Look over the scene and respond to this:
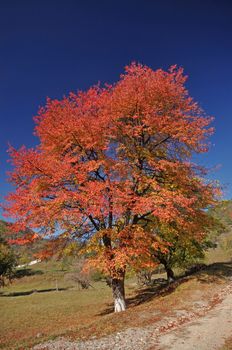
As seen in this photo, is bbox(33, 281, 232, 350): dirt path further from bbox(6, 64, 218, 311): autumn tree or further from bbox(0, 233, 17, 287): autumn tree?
bbox(0, 233, 17, 287): autumn tree

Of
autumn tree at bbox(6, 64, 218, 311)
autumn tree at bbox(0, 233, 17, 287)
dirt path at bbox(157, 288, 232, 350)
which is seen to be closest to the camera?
dirt path at bbox(157, 288, 232, 350)

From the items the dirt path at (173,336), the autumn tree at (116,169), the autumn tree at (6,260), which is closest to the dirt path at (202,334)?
the dirt path at (173,336)

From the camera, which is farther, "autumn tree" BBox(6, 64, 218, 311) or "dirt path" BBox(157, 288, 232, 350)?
"autumn tree" BBox(6, 64, 218, 311)

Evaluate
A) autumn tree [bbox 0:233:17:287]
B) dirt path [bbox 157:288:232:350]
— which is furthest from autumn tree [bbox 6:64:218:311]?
autumn tree [bbox 0:233:17:287]

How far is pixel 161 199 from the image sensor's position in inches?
745

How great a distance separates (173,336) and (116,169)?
35.2 feet

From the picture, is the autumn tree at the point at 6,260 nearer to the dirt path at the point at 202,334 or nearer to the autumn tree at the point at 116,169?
the autumn tree at the point at 116,169

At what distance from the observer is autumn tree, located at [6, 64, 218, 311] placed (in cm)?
1941

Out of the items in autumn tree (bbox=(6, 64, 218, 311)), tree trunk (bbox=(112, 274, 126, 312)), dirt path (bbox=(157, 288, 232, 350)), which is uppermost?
autumn tree (bbox=(6, 64, 218, 311))

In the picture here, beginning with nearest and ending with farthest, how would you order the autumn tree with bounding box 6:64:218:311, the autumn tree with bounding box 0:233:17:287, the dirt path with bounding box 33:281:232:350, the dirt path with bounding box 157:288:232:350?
the dirt path with bounding box 157:288:232:350, the dirt path with bounding box 33:281:232:350, the autumn tree with bounding box 6:64:218:311, the autumn tree with bounding box 0:233:17:287

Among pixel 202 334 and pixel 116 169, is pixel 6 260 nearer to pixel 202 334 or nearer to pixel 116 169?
pixel 116 169

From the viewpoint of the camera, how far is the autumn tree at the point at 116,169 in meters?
19.4

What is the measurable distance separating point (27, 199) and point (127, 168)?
6.99m

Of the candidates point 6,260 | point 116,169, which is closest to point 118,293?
point 116,169
